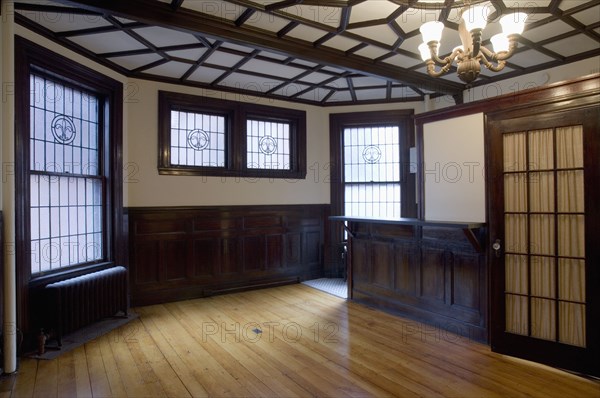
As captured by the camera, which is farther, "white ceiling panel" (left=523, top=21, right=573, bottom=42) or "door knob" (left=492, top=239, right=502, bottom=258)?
"white ceiling panel" (left=523, top=21, right=573, bottom=42)

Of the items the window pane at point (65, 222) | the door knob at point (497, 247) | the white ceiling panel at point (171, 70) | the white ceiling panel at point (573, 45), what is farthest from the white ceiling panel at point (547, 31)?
the window pane at point (65, 222)

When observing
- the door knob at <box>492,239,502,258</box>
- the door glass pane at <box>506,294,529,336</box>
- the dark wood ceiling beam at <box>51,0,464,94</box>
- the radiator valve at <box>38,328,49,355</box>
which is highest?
the dark wood ceiling beam at <box>51,0,464,94</box>

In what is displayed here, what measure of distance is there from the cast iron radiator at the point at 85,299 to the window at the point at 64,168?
205 mm

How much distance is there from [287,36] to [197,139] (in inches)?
86.7

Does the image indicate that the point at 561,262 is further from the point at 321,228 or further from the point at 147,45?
the point at 147,45

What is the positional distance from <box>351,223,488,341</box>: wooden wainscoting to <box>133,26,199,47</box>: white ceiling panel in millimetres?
2966

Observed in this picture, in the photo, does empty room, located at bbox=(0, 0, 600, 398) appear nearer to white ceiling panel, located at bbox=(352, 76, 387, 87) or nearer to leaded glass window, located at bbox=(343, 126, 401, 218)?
white ceiling panel, located at bbox=(352, 76, 387, 87)

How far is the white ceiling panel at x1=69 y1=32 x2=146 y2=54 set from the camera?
12.2ft

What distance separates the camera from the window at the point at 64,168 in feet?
10.9

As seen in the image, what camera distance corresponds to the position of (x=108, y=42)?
3.87 meters

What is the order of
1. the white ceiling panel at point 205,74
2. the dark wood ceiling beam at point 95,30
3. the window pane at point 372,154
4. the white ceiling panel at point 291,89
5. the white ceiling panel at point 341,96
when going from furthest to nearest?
1. the window pane at point 372,154
2. the white ceiling panel at point 341,96
3. the white ceiling panel at point 291,89
4. the white ceiling panel at point 205,74
5. the dark wood ceiling beam at point 95,30

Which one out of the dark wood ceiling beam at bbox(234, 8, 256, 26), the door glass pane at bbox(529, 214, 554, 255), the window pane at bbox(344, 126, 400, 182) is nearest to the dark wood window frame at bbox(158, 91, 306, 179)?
the window pane at bbox(344, 126, 400, 182)

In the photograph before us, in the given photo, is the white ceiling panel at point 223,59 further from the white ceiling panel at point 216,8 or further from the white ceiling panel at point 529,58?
the white ceiling panel at point 529,58

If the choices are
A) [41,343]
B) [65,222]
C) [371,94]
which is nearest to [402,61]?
[371,94]
